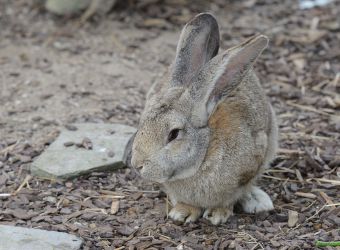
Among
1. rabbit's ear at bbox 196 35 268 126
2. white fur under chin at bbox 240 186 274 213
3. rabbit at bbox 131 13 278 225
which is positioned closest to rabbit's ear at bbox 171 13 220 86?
rabbit at bbox 131 13 278 225

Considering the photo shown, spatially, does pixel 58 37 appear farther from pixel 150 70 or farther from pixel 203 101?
pixel 203 101

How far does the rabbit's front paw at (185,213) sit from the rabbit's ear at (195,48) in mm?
913

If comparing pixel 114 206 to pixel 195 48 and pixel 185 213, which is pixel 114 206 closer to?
pixel 185 213

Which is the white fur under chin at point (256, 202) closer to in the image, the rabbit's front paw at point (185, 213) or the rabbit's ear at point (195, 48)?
the rabbit's front paw at point (185, 213)

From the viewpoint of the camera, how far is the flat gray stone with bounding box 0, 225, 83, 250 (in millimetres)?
4730

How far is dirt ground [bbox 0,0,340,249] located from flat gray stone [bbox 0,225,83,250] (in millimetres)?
146

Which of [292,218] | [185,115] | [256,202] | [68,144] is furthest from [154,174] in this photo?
[68,144]

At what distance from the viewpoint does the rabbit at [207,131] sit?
4.79 meters

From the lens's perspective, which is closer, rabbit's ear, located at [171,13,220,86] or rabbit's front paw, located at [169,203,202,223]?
rabbit's ear, located at [171,13,220,86]

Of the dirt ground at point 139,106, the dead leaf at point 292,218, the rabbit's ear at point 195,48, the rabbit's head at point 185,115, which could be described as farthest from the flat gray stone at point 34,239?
the dead leaf at point 292,218

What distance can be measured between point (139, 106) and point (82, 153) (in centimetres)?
123

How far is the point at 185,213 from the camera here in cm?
534

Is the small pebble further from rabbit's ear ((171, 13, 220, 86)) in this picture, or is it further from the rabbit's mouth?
the rabbit's mouth

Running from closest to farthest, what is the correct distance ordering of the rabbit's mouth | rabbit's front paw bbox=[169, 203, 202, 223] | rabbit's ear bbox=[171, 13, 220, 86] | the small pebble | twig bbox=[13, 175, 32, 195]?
the rabbit's mouth → rabbit's ear bbox=[171, 13, 220, 86] → rabbit's front paw bbox=[169, 203, 202, 223] → twig bbox=[13, 175, 32, 195] → the small pebble
